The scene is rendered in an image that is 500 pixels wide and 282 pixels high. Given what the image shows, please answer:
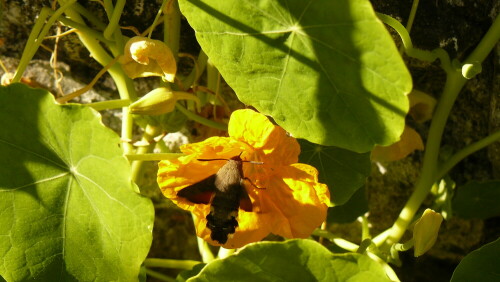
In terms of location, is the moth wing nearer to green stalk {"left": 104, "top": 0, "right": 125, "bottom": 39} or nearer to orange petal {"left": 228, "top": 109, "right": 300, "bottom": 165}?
orange petal {"left": 228, "top": 109, "right": 300, "bottom": 165}

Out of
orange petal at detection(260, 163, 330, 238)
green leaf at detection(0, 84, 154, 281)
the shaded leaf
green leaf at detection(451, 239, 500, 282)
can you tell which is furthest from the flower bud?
green leaf at detection(451, 239, 500, 282)

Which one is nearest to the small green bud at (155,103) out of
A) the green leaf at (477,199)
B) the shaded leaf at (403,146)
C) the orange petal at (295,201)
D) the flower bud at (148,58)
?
the flower bud at (148,58)

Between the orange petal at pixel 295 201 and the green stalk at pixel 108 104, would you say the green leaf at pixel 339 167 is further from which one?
the green stalk at pixel 108 104

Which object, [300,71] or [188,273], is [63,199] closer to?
[188,273]

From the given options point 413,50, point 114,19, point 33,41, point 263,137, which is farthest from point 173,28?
point 413,50

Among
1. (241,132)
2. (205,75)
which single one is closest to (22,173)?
(241,132)

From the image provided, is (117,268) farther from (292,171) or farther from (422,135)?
(422,135)
